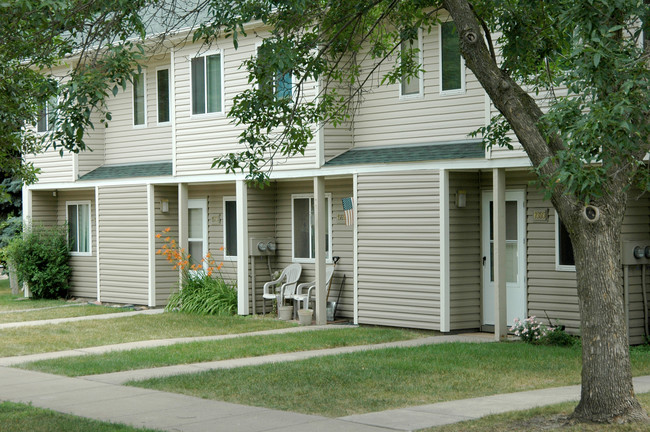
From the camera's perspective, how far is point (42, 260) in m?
24.4

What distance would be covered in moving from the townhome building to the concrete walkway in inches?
171

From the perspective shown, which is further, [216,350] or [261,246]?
[261,246]

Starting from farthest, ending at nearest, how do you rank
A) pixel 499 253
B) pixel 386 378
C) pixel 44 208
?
pixel 44 208 < pixel 499 253 < pixel 386 378

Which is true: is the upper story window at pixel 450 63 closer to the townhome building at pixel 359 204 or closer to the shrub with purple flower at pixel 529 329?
the townhome building at pixel 359 204

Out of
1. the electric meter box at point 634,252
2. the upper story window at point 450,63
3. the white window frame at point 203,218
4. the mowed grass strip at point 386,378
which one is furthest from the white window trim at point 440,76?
the white window frame at point 203,218

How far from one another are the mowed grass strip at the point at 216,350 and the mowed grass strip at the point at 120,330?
4.92 feet

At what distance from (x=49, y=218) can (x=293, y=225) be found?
29.4 feet

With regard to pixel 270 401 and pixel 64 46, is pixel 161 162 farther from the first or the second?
pixel 270 401

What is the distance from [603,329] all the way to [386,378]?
11.8 ft

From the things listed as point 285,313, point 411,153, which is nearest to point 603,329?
point 411,153

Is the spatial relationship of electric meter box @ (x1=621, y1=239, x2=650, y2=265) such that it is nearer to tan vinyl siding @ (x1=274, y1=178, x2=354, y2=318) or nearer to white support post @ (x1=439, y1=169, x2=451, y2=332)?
white support post @ (x1=439, y1=169, x2=451, y2=332)

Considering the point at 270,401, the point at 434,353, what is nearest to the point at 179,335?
the point at 434,353

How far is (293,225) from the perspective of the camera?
1981 centimetres

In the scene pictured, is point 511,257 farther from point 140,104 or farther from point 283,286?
point 140,104
